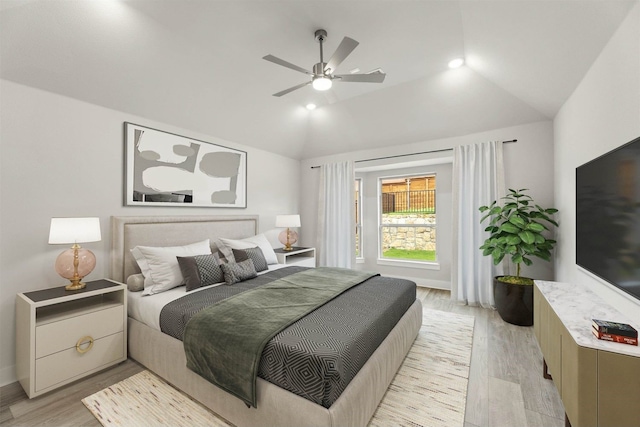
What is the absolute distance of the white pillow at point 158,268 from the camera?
8.51 ft

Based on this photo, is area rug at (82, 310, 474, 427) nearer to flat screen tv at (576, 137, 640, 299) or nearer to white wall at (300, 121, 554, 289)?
flat screen tv at (576, 137, 640, 299)

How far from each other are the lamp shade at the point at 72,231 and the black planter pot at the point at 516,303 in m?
4.26

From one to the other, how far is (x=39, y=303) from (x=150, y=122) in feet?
6.83

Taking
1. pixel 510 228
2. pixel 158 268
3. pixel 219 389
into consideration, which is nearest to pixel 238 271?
pixel 158 268

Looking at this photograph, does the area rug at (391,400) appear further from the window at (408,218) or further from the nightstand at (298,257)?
A: the window at (408,218)

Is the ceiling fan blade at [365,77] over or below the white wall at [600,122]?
over

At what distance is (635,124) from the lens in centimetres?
151

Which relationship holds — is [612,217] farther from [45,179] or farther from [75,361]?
[45,179]

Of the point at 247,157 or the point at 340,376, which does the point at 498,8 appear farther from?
the point at 247,157

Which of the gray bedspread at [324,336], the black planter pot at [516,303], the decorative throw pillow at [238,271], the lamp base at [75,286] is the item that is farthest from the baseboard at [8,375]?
the black planter pot at [516,303]

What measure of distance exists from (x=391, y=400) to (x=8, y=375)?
3057mm

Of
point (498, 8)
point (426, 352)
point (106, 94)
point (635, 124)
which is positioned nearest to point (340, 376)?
point (426, 352)

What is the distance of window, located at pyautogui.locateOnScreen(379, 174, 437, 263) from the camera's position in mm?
5012

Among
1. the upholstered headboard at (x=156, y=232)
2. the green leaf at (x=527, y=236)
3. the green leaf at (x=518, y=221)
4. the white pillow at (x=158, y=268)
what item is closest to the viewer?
the white pillow at (x=158, y=268)
